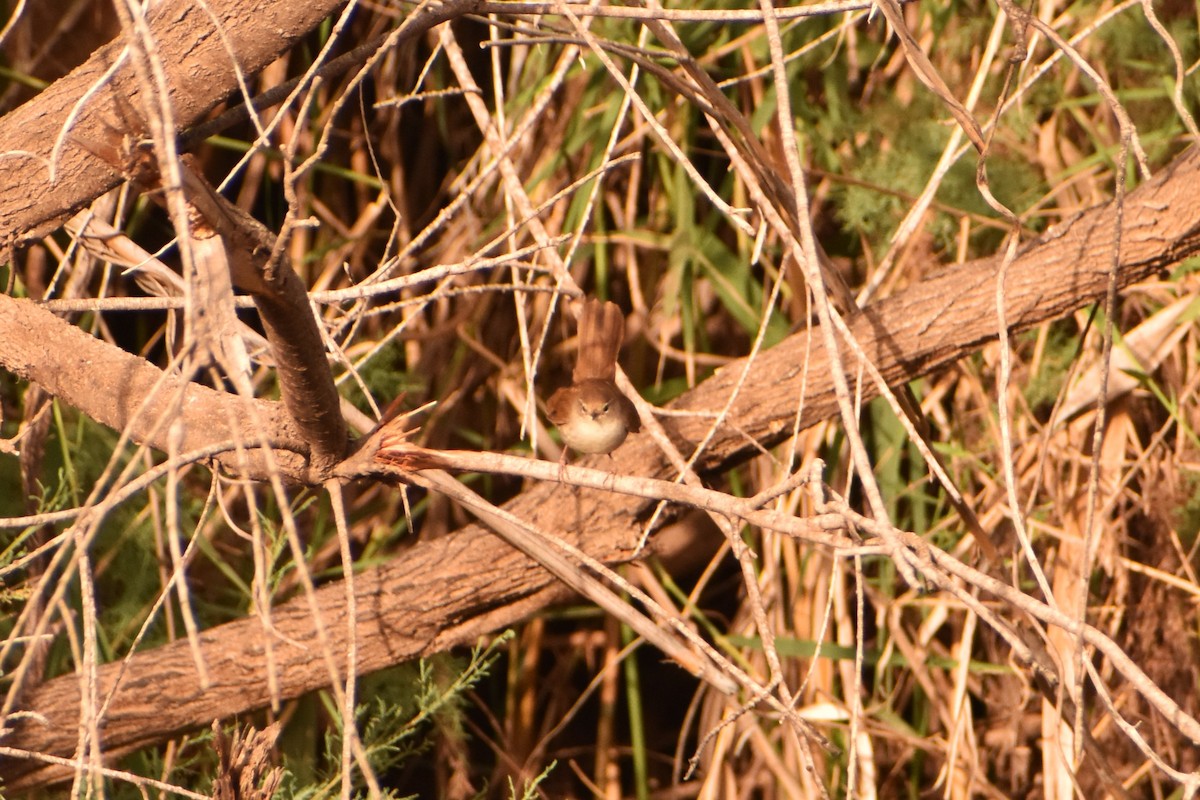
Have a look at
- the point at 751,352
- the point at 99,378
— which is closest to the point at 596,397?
the point at 751,352

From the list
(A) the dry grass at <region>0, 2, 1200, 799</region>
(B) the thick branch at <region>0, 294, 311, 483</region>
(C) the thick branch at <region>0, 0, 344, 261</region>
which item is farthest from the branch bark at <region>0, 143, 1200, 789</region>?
(C) the thick branch at <region>0, 0, 344, 261</region>

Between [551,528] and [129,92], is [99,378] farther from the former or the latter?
[551,528]

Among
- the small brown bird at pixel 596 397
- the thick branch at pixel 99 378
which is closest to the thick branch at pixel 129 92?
the thick branch at pixel 99 378

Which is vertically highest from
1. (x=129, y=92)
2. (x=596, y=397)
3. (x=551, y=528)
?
(x=129, y=92)

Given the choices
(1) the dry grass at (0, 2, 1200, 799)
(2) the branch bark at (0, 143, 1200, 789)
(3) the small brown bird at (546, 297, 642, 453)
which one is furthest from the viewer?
(1) the dry grass at (0, 2, 1200, 799)

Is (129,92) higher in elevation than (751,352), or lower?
higher

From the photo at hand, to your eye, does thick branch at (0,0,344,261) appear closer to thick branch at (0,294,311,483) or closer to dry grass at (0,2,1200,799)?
thick branch at (0,294,311,483)
